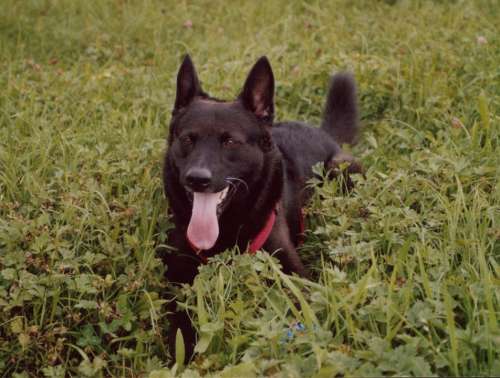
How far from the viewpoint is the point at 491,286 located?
2.02 m

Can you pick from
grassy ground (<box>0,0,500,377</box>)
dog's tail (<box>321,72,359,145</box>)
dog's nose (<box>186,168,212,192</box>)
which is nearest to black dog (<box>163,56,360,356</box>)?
dog's nose (<box>186,168,212,192</box>)

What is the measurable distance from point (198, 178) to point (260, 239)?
1.51 ft

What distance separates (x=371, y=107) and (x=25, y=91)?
7.75 feet

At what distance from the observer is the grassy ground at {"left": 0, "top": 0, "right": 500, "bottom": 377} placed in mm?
1969

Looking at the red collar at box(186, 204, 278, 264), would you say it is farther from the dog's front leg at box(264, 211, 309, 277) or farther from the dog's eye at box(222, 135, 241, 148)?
the dog's eye at box(222, 135, 241, 148)

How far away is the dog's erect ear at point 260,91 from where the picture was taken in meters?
2.85

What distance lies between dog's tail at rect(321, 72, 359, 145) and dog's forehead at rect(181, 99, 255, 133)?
47.7 inches

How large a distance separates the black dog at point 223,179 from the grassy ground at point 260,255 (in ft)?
0.49

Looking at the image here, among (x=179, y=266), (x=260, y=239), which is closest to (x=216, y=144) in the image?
(x=260, y=239)

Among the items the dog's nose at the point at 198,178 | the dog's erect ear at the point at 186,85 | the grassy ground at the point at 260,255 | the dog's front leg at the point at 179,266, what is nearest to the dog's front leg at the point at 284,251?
the grassy ground at the point at 260,255

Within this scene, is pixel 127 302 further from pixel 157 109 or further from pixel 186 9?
pixel 186 9

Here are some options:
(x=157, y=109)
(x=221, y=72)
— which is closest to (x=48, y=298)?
(x=157, y=109)

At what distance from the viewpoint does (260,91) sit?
2.89 metres

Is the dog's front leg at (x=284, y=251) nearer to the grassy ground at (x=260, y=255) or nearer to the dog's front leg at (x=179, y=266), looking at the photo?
the grassy ground at (x=260, y=255)
